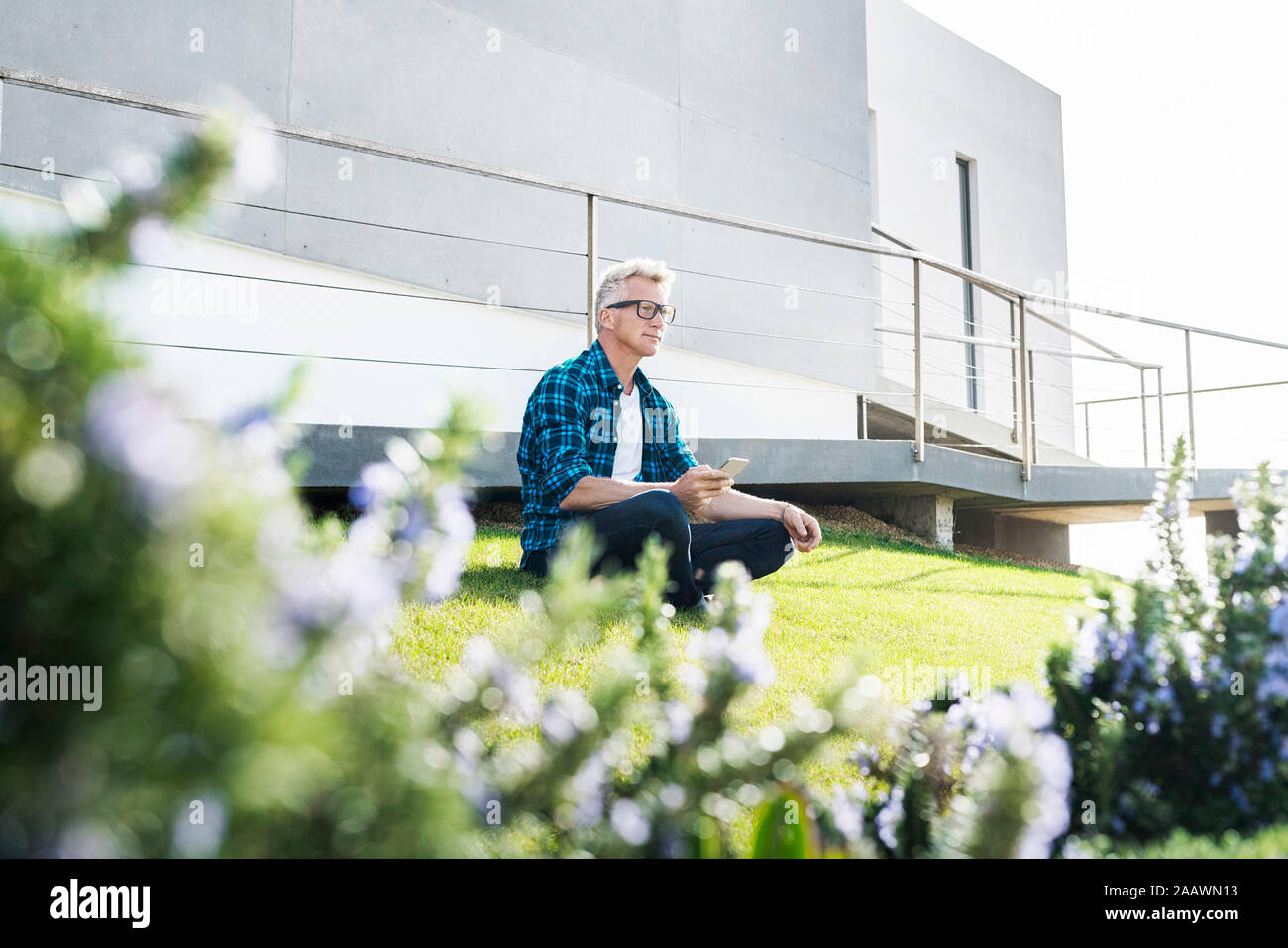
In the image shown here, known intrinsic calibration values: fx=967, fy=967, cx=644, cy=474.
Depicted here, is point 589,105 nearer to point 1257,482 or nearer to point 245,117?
point 1257,482

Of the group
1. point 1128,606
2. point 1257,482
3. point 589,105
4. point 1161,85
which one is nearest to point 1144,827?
point 1128,606

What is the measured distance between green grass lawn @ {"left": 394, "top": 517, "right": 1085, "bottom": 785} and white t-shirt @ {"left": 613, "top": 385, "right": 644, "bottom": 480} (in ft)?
1.94

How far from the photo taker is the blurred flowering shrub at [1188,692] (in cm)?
126

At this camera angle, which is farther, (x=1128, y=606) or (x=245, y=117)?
(x=1128, y=606)

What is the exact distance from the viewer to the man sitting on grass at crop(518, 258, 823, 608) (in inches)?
131

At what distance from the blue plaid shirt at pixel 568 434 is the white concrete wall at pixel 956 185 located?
6478mm

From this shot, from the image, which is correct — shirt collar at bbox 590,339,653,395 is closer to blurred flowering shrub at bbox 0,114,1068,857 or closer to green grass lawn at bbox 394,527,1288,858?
green grass lawn at bbox 394,527,1288,858

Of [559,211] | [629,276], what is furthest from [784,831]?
[559,211]

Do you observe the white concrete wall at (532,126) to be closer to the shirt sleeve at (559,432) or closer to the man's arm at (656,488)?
the shirt sleeve at (559,432)

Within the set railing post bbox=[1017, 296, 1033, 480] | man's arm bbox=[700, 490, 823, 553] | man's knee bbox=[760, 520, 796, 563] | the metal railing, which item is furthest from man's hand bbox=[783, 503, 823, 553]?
railing post bbox=[1017, 296, 1033, 480]

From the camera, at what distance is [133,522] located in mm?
437

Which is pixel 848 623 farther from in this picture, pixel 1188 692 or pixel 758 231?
pixel 758 231

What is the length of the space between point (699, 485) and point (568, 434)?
1.78ft
